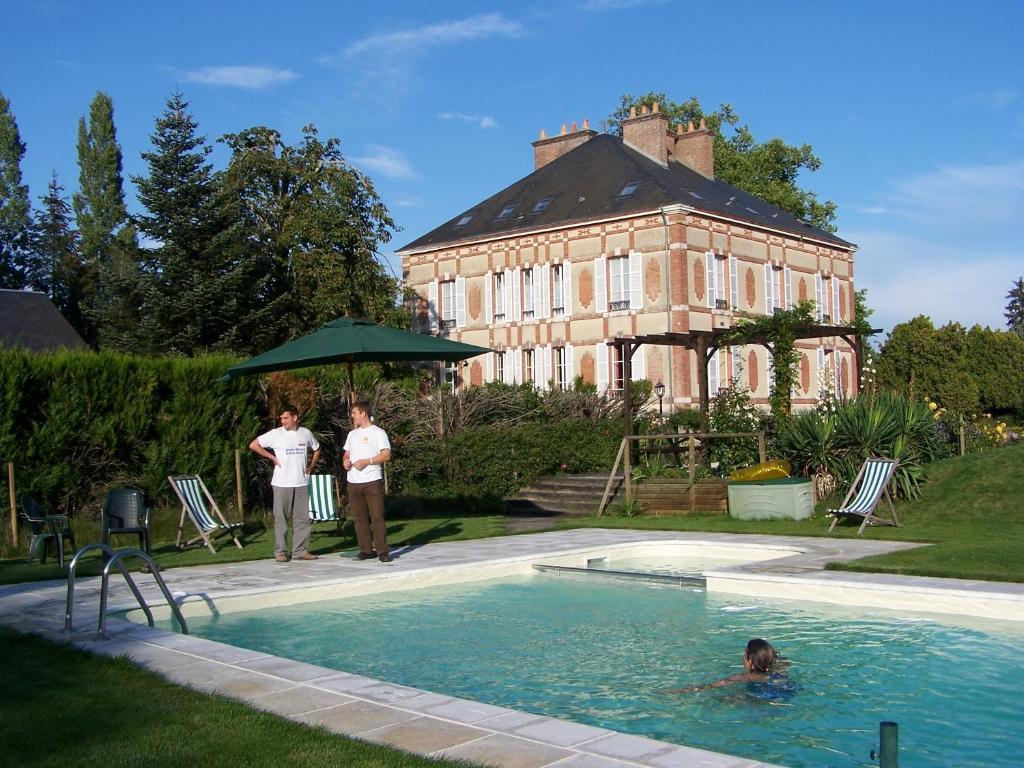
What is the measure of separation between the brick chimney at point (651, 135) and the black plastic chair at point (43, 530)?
29546mm

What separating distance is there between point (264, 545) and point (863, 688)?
851 cm

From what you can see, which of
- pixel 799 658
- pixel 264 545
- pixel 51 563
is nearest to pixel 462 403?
pixel 264 545

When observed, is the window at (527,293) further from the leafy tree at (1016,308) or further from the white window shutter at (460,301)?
the leafy tree at (1016,308)

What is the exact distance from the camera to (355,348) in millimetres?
12188

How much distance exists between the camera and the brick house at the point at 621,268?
3394 centimetres

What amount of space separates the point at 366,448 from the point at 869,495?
6275 mm

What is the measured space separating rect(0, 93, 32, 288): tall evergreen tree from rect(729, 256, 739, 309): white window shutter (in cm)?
3413

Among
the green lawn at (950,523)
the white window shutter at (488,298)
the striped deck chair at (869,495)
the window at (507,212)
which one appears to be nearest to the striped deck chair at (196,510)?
the green lawn at (950,523)

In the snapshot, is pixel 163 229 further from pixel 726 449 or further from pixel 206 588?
pixel 206 588

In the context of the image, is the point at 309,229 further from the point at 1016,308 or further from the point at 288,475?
the point at 1016,308

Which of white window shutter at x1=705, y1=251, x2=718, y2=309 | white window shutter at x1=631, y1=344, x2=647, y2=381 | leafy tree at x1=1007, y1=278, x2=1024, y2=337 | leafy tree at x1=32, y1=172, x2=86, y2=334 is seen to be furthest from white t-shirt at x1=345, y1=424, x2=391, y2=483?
leafy tree at x1=1007, y1=278, x2=1024, y2=337

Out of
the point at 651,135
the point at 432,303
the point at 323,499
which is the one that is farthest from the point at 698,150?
the point at 323,499

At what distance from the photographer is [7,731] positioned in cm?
496

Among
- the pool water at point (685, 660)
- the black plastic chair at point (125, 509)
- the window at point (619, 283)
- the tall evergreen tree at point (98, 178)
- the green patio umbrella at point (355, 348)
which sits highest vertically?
the tall evergreen tree at point (98, 178)
